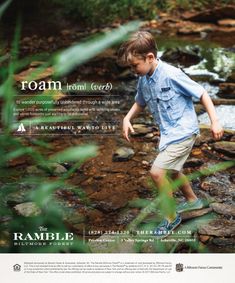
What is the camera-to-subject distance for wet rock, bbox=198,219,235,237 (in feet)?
3.24

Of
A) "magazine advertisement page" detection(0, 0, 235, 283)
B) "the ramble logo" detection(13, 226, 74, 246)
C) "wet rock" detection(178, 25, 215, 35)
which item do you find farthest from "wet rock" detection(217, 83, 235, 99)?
"the ramble logo" detection(13, 226, 74, 246)

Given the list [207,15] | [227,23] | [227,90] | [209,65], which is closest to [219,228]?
[227,90]

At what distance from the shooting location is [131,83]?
1.46 meters

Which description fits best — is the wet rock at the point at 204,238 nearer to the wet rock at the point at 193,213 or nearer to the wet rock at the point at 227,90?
the wet rock at the point at 193,213

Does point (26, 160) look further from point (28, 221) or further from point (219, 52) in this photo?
point (219, 52)

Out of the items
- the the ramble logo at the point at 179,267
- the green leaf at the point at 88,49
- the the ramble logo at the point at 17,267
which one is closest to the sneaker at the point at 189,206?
the the ramble logo at the point at 179,267

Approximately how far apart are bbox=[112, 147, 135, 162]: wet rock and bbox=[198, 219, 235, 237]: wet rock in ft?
0.85

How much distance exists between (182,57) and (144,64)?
0.66 meters

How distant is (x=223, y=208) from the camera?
1033 millimetres

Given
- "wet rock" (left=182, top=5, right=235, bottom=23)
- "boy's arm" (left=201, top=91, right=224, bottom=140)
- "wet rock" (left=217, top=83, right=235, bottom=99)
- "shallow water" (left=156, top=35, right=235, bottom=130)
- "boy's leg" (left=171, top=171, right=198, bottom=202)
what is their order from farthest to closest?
"wet rock" (left=182, top=5, right=235, bottom=23), "wet rock" (left=217, top=83, right=235, bottom=99), "shallow water" (left=156, top=35, right=235, bottom=130), "boy's leg" (left=171, top=171, right=198, bottom=202), "boy's arm" (left=201, top=91, right=224, bottom=140)

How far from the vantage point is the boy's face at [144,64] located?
0.97 meters

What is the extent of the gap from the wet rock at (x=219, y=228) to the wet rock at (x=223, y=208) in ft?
0.07

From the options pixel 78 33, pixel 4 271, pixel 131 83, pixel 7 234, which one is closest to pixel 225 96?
pixel 131 83

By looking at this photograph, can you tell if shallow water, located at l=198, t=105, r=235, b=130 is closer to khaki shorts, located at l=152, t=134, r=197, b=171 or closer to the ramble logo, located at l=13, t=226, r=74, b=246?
khaki shorts, located at l=152, t=134, r=197, b=171
